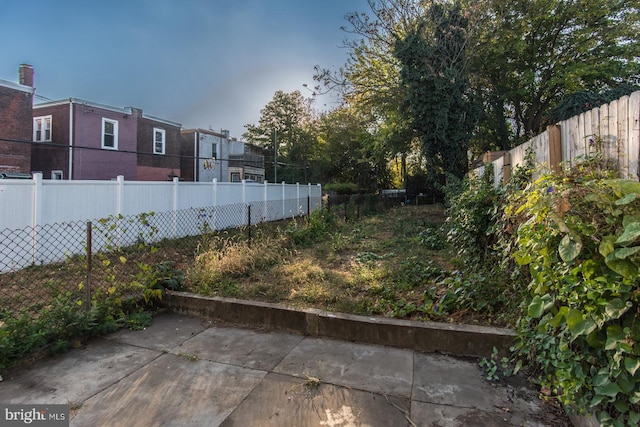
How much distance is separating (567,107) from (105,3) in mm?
11516

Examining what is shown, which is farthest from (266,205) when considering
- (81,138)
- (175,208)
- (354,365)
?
(81,138)

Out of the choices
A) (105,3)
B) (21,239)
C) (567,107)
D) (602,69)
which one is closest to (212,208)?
(21,239)

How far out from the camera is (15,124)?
14273 mm

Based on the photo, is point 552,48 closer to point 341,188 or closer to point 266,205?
point 341,188

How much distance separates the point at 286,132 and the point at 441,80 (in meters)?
21.7

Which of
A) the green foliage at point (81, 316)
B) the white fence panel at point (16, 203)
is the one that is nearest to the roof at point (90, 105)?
the white fence panel at point (16, 203)

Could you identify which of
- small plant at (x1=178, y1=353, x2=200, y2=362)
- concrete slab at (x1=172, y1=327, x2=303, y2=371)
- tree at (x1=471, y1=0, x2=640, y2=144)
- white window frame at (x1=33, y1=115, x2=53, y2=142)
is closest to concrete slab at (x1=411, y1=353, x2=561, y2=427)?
concrete slab at (x1=172, y1=327, x2=303, y2=371)

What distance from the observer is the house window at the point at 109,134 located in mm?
17719

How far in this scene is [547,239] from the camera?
1.90m

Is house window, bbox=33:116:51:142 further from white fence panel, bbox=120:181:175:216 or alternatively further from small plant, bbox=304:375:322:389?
small plant, bbox=304:375:322:389

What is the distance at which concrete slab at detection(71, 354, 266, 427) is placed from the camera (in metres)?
2.10

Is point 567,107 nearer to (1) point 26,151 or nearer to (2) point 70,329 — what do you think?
(2) point 70,329

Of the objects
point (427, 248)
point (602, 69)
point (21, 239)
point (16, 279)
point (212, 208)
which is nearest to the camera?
point (16, 279)

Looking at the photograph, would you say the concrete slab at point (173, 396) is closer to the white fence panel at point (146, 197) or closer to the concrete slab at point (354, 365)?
the concrete slab at point (354, 365)
